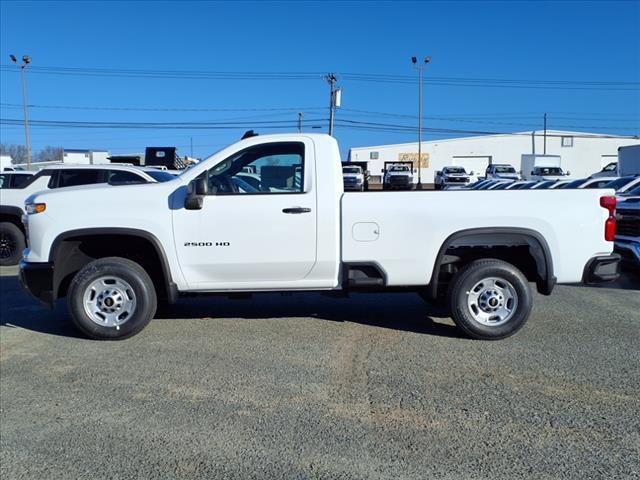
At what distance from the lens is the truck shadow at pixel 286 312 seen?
639 centimetres

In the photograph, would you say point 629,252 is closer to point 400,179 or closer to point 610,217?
point 610,217

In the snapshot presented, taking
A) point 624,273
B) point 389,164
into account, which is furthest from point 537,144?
point 624,273

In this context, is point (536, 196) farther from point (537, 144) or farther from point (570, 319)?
point (537, 144)

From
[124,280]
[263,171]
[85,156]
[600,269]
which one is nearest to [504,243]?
[600,269]

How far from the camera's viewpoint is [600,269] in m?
5.70

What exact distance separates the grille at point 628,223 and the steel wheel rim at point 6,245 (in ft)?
36.1

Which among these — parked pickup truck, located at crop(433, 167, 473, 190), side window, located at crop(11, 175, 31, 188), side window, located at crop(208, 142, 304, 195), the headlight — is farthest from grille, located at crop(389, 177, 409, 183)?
the headlight

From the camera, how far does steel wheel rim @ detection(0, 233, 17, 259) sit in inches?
432

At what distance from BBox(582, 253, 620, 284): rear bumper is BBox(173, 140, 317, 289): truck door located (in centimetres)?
279

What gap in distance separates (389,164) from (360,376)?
41.7 m

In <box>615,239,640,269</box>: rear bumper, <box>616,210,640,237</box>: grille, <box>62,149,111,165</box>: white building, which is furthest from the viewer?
<box>62,149,111,165</box>: white building

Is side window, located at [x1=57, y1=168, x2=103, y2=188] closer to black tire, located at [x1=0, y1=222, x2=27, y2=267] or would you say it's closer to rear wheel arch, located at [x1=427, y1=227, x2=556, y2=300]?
black tire, located at [x1=0, y1=222, x2=27, y2=267]

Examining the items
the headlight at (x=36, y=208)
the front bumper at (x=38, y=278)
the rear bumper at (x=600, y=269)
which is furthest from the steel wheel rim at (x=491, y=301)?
the headlight at (x=36, y=208)

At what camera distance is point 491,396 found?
4.28 m
